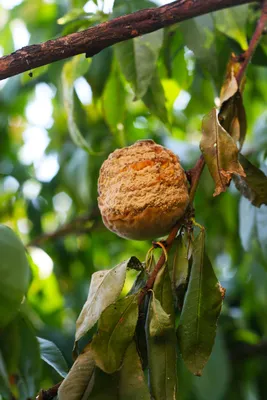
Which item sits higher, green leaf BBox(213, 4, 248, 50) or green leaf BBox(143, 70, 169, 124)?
green leaf BBox(213, 4, 248, 50)

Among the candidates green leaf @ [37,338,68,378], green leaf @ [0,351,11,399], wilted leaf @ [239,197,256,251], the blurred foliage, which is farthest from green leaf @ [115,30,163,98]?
green leaf @ [0,351,11,399]

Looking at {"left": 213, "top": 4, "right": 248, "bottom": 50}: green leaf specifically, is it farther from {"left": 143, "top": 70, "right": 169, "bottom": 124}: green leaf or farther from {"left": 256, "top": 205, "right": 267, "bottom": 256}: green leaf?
{"left": 256, "top": 205, "right": 267, "bottom": 256}: green leaf

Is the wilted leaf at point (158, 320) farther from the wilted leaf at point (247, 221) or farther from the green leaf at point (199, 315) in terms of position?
the wilted leaf at point (247, 221)

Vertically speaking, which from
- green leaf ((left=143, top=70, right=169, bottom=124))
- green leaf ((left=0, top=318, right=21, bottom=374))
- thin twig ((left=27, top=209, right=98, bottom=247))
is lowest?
thin twig ((left=27, top=209, right=98, bottom=247))

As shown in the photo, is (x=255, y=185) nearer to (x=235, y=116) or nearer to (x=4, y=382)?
(x=235, y=116)

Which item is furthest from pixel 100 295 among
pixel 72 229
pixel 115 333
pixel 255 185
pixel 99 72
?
pixel 72 229
